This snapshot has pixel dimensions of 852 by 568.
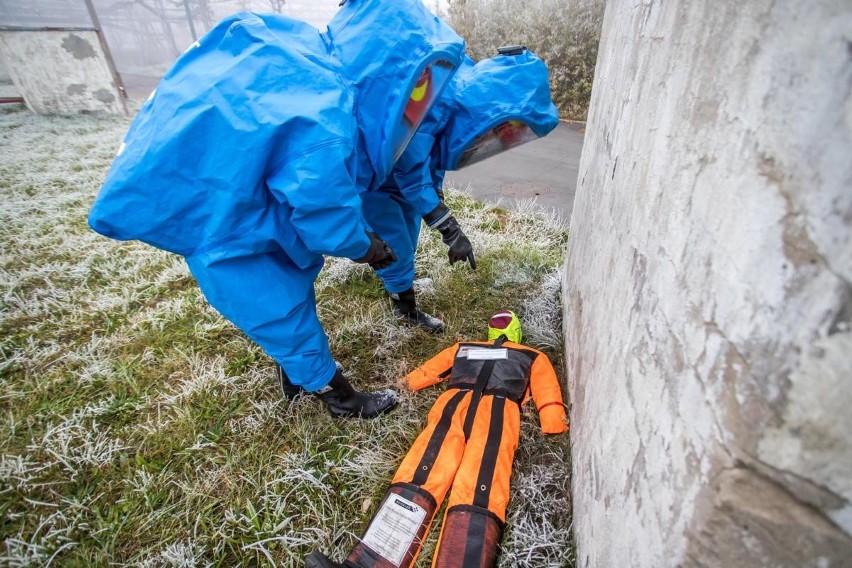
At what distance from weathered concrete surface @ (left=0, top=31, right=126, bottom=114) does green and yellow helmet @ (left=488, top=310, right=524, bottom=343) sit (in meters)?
10.9

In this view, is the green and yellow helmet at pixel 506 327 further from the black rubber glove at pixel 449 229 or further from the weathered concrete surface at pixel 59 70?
the weathered concrete surface at pixel 59 70

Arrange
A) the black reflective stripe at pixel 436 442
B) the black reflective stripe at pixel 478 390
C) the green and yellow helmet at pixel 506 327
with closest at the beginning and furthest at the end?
the black reflective stripe at pixel 436 442
the black reflective stripe at pixel 478 390
the green and yellow helmet at pixel 506 327

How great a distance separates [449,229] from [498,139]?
565 millimetres

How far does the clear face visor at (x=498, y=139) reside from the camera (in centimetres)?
207

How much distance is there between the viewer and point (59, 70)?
830cm

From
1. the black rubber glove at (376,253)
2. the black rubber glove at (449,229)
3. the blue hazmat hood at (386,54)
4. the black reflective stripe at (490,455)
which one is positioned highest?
the blue hazmat hood at (386,54)

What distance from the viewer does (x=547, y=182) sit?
16.1 ft

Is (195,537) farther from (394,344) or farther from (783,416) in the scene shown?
(783,416)

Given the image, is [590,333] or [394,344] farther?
[394,344]

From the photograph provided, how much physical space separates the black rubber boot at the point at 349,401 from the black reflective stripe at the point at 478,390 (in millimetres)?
448

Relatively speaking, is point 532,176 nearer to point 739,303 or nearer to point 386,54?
point 386,54

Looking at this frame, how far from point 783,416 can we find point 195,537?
2.00 meters

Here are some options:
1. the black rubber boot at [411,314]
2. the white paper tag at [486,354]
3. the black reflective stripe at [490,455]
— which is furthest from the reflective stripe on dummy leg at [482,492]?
the black rubber boot at [411,314]

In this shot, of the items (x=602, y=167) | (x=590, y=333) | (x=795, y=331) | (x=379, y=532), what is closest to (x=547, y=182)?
(x=602, y=167)
